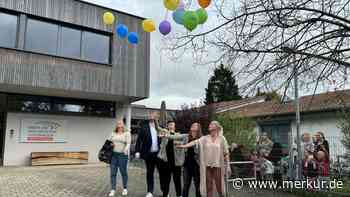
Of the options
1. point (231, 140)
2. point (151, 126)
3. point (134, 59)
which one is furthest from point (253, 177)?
point (134, 59)

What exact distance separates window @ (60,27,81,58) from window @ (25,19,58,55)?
34cm

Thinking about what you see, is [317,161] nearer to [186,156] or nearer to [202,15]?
[186,156]

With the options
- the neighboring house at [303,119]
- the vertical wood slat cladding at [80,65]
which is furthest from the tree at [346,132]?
the vertical wood slat cladding at [80,65]

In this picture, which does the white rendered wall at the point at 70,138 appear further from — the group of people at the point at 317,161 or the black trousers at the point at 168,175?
the group of people at the point at 317,161

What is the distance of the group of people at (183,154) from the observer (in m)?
5.81

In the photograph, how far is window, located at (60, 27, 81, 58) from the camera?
13781mm

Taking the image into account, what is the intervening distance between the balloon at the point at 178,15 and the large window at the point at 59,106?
10526mm

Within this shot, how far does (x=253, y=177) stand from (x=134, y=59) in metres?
8.80

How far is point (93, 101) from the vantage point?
53.0ft

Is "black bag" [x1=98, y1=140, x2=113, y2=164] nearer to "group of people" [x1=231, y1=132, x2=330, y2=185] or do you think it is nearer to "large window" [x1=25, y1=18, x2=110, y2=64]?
"group of people" [x1=231, y1=132, x2=330, y2=185]

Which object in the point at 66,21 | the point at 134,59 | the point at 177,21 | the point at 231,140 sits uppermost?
the point at 66,21

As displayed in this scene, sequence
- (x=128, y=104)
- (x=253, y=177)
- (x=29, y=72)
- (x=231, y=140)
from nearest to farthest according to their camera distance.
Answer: (x=253, y=177) < (x=231, y=140) < (x=29, y=72) < (x=128, y=104)

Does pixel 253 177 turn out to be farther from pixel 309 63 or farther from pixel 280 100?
pixel 309 63

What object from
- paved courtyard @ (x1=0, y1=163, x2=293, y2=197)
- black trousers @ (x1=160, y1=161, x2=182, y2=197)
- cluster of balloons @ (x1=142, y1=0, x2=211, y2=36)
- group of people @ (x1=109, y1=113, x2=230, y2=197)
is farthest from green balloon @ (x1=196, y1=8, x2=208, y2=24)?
paved courtyard @ (x1=0, y1=163, x2=293, y2=197)
